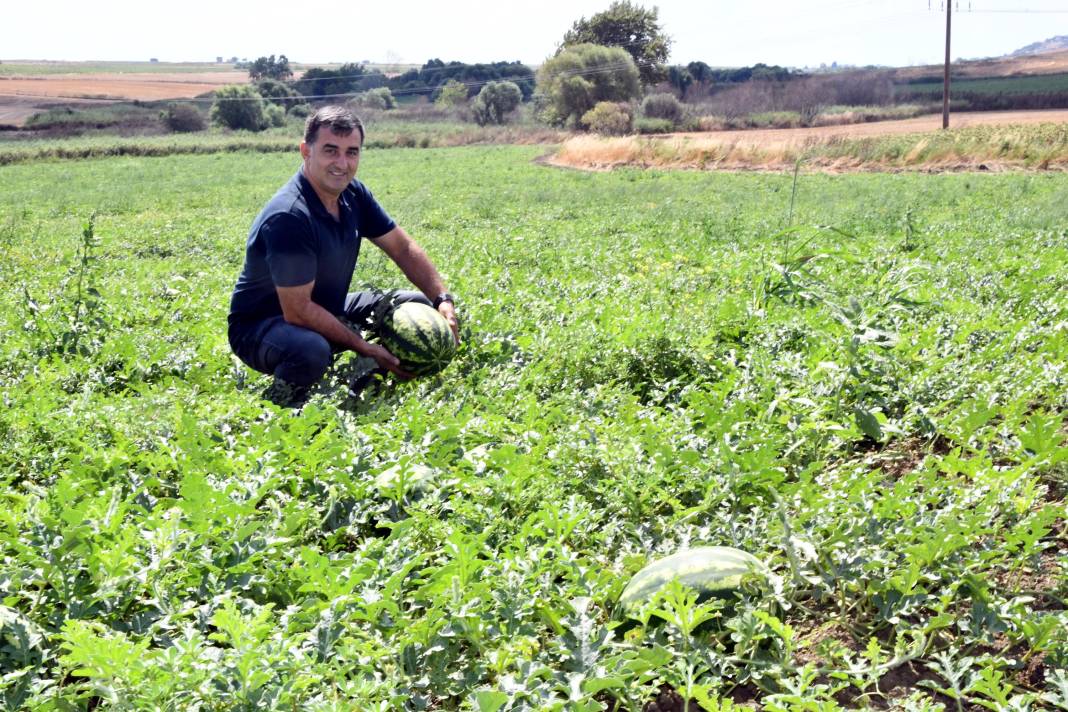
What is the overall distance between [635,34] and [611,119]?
3535 cm

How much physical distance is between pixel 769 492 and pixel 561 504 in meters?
0.90

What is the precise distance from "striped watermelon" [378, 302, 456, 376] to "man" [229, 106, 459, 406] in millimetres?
88

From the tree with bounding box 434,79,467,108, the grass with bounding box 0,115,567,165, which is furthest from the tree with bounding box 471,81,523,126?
the tree with bounding box 434,79,467,108

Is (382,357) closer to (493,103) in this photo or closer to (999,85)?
(999,85)

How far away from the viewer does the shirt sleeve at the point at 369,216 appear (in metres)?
5.85

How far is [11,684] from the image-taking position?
2.68m

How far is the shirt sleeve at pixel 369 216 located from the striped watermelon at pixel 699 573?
138 inches

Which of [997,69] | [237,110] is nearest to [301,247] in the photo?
[237,110]

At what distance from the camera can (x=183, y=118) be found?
6788cm

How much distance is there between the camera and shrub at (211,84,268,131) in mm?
69438

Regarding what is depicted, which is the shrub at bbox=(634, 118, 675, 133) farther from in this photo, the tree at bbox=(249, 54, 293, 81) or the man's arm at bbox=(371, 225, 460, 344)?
the tree at bbox=(249, 54, 293, 81)

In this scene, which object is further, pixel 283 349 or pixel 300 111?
pixel 300 111

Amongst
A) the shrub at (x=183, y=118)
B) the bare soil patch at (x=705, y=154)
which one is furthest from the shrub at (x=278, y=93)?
the bare soil patch at (x=705, y=154)

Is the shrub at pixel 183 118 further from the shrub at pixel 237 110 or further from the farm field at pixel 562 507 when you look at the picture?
the farm field at pixel 562 507
